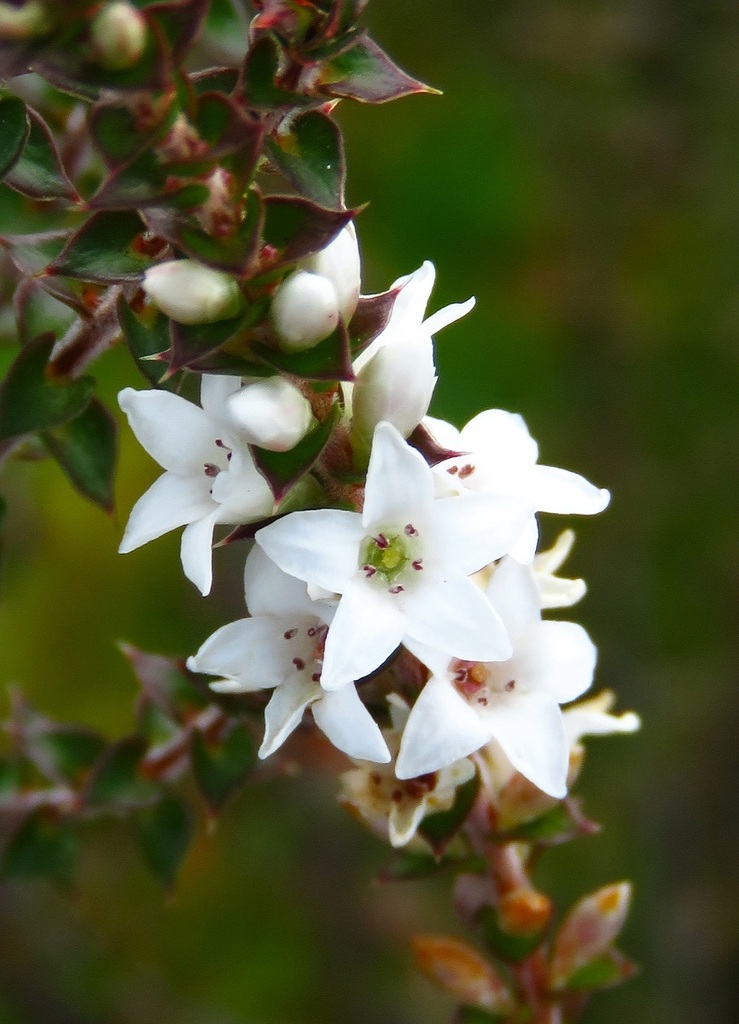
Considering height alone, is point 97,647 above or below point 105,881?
above

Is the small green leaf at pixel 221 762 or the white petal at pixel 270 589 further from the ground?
the white petal at pixel 270 589

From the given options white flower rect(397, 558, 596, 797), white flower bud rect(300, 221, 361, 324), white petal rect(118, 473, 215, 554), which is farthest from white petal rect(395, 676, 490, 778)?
white flower bud rect(300, 221, 361, 324)

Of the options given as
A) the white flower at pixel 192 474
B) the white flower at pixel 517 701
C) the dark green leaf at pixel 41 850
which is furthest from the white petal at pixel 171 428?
the dark green leaf at pixel 41 850

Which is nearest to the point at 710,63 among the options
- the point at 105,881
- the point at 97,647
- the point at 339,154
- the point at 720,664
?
the point at 720,664

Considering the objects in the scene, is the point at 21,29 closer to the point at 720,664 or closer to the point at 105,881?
the point at 105,881

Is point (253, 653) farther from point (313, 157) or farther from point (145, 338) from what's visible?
point (313, 157)

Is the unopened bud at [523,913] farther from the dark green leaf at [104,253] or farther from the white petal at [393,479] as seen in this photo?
the dark green leaf at [104,253]
